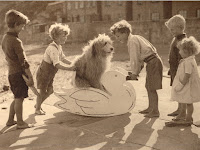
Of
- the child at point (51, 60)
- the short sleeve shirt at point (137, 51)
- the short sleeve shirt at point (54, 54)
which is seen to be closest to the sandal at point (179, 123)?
the short sleeve shirt at point (137, 51)

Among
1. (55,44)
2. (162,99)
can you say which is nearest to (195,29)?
(162,99)

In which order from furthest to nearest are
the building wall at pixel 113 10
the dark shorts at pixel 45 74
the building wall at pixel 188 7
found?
the building wall at pixel 113 10
the building wall at pixel 188 7
the dark shorts at pixel 45 74

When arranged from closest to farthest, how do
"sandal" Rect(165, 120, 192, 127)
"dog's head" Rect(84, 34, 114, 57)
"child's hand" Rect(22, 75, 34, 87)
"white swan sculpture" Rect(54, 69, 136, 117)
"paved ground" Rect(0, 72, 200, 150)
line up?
1. "paved ground" Rect(0, 72, 200, 150)
2. "sandal" Rect(165, 120, 192, 127)
3. "child's hand" Rect(22, 75, 34, 87)
4. "dog's head" Rect(84, 34, 114, 57)
5. "white swan sculpture" Rect(54, 69, 136, 117)

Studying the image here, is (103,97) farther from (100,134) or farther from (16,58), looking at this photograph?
(16,58)

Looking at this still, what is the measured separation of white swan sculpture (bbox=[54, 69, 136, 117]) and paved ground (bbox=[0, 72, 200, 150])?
0.44 feet

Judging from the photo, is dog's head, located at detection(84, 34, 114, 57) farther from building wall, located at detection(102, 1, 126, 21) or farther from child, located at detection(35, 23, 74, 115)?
building wall, located at detection(102, 1, 126, 21)

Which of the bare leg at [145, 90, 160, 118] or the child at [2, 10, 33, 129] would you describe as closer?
the child at [2, 10, 33, 129]

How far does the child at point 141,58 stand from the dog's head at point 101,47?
205mm

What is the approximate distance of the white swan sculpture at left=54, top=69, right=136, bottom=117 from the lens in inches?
207

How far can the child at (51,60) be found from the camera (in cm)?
545

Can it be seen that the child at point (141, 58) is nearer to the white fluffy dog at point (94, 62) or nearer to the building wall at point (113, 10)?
the white fluffy dog at point (94, 62)

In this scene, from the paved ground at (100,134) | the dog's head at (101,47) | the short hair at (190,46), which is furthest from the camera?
the dog's head at (101,47)

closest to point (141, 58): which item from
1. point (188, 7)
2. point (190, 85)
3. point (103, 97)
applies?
point (103, 97)

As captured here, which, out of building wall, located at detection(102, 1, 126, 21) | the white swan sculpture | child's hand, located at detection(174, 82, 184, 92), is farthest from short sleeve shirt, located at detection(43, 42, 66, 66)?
building wall, located at detection(102, 1, 126, 21)
